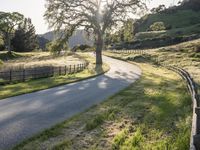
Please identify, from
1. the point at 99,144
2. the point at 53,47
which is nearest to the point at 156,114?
the point at 99,144

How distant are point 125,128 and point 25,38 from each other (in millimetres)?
115500

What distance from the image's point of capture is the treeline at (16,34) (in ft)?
330

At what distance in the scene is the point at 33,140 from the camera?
41.8 feet

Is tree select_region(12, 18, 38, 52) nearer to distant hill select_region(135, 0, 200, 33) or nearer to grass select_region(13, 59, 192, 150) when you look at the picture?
distant hill select_region(135, 0, 200, 33)

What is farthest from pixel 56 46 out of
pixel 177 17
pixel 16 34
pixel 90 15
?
pixel 177 17

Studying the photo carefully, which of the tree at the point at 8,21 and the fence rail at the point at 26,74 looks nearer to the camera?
the fence rail at the point at 26,74

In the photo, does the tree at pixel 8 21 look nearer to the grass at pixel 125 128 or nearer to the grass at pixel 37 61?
the grass at pixel 37 61

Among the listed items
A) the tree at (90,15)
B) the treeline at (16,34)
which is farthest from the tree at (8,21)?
the tree at (90,15)

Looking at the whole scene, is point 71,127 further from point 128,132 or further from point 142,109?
point 142,109

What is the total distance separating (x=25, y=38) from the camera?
126000 millimetres

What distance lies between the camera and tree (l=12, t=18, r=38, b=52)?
121469 millimetres

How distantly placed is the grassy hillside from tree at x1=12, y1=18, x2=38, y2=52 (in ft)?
208

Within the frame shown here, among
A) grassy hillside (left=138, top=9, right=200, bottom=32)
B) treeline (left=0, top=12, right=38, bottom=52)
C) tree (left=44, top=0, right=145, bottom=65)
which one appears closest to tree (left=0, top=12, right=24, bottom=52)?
treeline (left=0, top=12, right=38, bottom=52)

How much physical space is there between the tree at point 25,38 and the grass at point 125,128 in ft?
344
